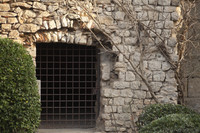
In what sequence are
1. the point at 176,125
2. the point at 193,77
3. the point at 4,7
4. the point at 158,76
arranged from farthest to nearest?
the point at 193,77
the point at 158,76
the point at 4,7
the point at 176,125

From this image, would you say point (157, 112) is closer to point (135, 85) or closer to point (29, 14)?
point (135, 85)

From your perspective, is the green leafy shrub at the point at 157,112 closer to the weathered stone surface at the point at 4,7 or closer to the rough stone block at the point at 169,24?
the rough stone block at the point at 169,24

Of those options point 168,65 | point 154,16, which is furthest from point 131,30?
point 168,65

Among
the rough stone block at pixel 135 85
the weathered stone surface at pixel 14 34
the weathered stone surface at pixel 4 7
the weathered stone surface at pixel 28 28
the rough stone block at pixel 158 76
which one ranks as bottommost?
the rough stone block at pixel 135 85

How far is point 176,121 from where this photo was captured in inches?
207

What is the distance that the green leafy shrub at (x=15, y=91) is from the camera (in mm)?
5898

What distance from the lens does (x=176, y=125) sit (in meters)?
5.21

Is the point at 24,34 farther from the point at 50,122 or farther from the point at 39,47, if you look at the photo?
the point at 50,122

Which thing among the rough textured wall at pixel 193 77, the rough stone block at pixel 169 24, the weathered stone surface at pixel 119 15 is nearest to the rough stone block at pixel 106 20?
the weathered stone surface at pixel 119 15

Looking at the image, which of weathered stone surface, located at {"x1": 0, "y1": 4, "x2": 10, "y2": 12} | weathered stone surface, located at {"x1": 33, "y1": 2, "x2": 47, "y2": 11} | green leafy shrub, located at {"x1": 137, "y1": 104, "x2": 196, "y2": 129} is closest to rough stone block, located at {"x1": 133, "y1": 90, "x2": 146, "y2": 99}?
green leafy shrub, located at {"x1": 137, "y1": 104, "x2": 196, "y2": 129}

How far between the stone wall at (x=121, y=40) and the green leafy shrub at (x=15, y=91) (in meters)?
0.88

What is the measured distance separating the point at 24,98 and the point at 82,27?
6.15ft

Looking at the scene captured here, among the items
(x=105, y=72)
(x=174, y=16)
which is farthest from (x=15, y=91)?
(x=174, y=16)

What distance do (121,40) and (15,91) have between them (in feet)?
7.54
